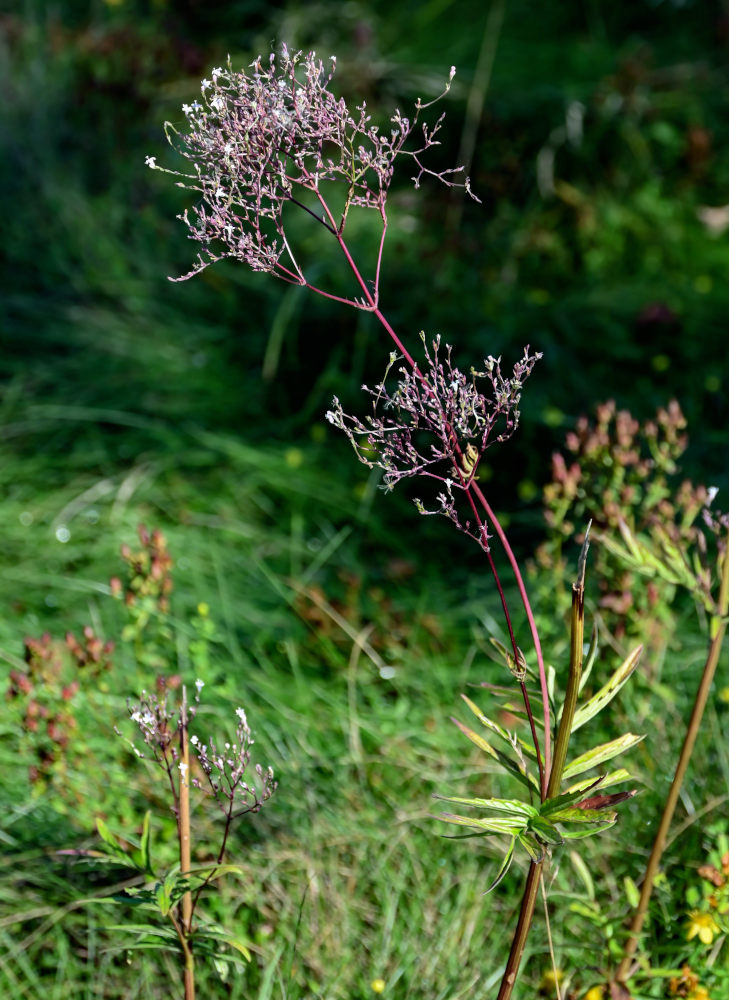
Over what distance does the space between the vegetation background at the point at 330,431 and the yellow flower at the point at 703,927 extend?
120mm

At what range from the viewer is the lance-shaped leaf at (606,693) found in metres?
1.35

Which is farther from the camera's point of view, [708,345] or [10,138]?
[10,138]

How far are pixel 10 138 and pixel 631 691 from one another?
395 centimetres

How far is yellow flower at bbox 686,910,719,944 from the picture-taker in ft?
5.77

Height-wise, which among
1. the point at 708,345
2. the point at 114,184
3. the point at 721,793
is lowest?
the point at 721,793

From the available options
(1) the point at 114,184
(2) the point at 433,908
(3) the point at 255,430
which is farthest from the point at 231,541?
(1) the point at 114,184

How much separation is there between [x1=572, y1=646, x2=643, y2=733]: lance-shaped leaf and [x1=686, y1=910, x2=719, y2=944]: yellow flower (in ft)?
2.09

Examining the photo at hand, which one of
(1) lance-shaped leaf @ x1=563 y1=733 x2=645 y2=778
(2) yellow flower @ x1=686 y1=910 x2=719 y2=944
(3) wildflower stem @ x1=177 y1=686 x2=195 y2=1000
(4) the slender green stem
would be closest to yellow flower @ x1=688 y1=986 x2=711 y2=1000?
(2) yellow flower @ x1=686 y1=910 x2=719 y2=944

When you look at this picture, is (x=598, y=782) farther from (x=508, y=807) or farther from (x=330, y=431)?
(x=330, y=431)

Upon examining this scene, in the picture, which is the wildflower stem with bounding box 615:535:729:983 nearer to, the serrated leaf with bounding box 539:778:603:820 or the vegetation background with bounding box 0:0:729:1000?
the vegetation background with bounding box 0:0:729:1000

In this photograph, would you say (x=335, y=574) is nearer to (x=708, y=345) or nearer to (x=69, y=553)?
(x=69, y=553)

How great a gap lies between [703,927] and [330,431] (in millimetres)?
2394

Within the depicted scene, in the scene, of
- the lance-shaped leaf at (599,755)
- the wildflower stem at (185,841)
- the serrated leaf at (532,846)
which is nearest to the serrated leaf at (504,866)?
the serrated leaf at (532,846)

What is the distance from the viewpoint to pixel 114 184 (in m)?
4.88
